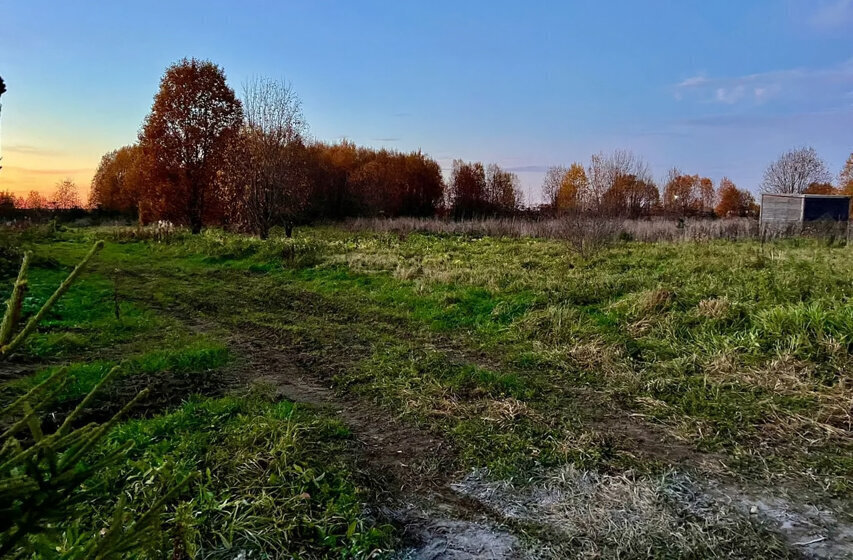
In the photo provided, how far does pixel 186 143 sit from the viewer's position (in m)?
23.3

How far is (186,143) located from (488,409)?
2301 centimetres

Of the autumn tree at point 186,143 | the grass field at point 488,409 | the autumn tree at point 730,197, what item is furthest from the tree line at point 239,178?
the autumn tree at point 730,197

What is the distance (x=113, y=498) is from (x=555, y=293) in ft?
22.4

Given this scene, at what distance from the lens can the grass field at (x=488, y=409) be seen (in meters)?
3.12

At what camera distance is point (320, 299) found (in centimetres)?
980

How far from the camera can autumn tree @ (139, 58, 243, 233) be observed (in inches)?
909

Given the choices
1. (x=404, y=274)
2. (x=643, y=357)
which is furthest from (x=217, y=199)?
(x=643, y=357)

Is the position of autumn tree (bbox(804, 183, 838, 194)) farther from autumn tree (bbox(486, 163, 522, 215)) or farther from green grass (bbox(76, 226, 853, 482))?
green grass (bbox(76, 226, 853, 482))

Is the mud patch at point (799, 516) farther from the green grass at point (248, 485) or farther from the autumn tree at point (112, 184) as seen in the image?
the autumn tree at point (112, 184)

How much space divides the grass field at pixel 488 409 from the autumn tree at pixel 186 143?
46.5 feet

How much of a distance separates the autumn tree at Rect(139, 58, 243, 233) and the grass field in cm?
1416

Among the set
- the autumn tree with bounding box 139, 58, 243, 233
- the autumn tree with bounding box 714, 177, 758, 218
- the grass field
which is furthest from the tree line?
the autumn tree with bounding box 714, 177, 758, 218

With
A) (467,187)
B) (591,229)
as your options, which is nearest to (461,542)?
(591,229)

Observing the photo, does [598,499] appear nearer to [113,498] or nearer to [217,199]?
[113,498]
